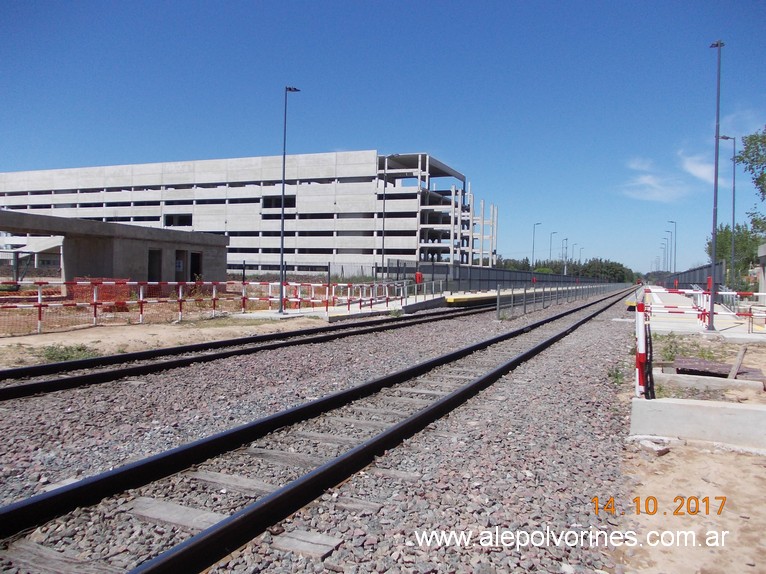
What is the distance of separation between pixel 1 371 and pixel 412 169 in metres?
71.7

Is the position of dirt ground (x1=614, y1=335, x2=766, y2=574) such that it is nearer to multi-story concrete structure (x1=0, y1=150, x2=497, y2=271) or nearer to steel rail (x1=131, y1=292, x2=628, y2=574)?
steel rail (x1=131, y1=292, x2=628, y2=574)

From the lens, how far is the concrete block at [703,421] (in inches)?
232

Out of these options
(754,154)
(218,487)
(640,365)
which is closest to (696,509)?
(640,365)

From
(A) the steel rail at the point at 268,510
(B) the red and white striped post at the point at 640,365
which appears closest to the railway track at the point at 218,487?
(A) the steel rail at the point at 268,510

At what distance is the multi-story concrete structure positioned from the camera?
7862 cm

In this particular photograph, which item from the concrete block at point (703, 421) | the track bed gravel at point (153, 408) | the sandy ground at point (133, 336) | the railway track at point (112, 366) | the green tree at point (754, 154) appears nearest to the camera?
the track bed gravel at point (153, 408)

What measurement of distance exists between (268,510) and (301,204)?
80.3 meters

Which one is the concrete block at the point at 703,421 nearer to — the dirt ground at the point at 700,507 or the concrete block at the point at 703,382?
the dirt ground at the point at 700,507

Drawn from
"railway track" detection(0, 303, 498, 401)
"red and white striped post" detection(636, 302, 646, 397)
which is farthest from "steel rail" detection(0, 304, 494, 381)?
"red and white striped post" detection(636, 302, 646, 397)

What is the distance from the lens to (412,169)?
256 feet

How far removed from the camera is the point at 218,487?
182 inches

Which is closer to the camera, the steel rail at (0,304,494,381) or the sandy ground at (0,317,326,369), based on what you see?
the steel rail at (0,304,494,381)

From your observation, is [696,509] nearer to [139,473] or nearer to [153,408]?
[139,473]

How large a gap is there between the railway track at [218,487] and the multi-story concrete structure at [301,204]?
65819 millimetres
